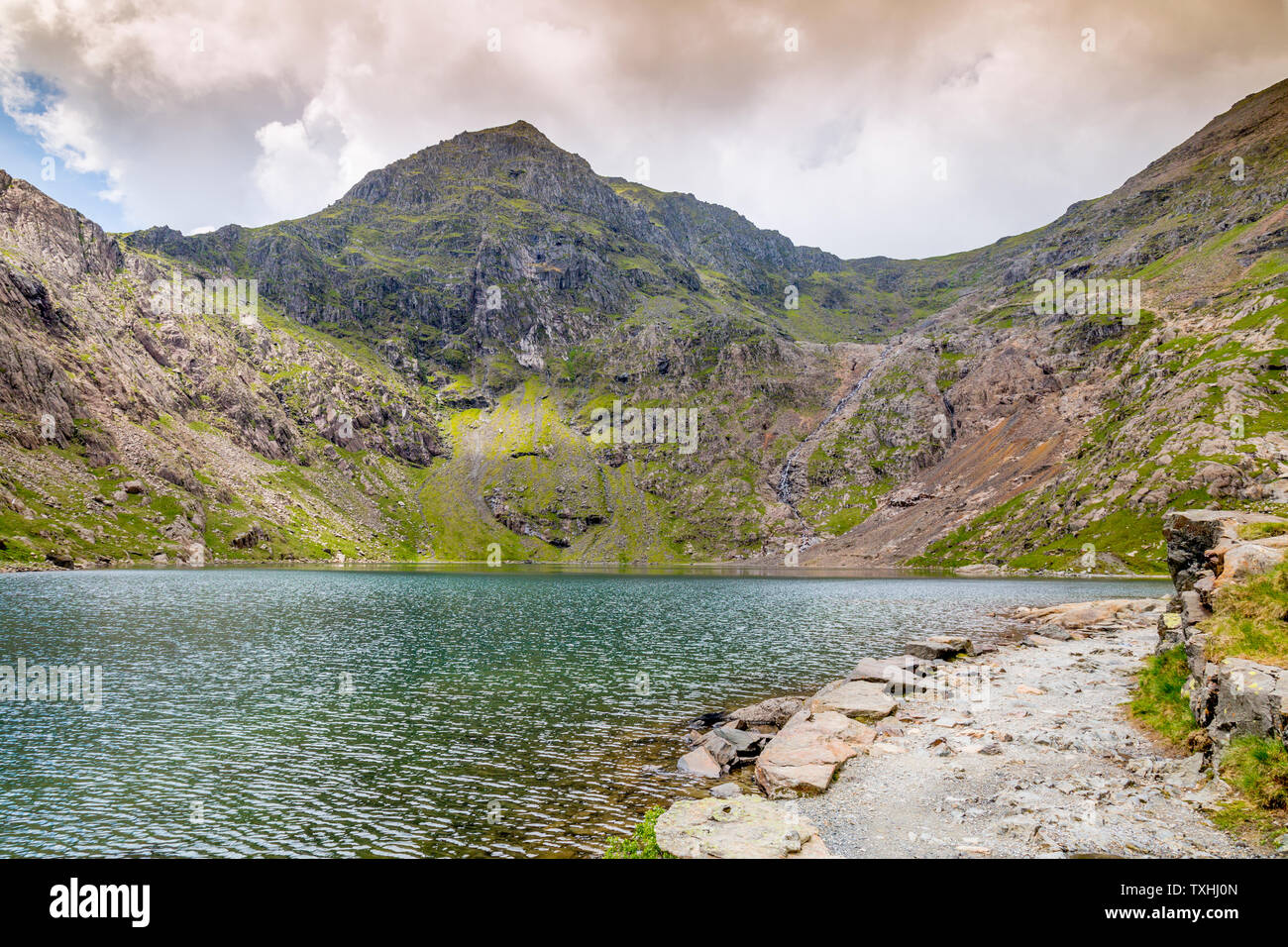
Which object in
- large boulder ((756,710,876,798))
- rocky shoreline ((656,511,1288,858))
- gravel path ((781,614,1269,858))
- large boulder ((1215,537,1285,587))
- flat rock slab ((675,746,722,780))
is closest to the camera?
gravel path ((781,614,1269,858))

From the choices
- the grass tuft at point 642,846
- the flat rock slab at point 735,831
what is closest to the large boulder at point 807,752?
the flat rock slab at point 735,831

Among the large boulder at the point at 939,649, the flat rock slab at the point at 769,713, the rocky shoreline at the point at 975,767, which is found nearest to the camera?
the rocky shoreline at the point at 975,767

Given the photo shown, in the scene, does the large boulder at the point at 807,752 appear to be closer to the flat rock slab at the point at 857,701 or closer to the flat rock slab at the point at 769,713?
the flat rock slab at the point at 857,701

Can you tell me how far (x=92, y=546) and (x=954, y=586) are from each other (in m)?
227

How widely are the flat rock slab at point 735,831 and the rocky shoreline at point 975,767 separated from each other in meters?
0.07

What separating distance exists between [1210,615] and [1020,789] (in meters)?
14.8

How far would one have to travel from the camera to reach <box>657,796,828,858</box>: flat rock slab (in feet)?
60.1

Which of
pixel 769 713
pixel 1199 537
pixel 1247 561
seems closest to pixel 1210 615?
pixel 1247 561

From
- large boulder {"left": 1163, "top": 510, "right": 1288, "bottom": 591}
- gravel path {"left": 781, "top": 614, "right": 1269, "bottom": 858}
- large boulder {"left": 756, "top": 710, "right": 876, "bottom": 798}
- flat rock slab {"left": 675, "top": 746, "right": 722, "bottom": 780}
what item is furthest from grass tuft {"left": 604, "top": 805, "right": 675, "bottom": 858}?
large boulder {"left": 1163, "top": 510, "right": 1288, "bottom": 591}

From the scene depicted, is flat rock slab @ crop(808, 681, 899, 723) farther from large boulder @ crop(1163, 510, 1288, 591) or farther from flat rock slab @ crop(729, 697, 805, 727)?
large boulder @ crop(1163, 510, 1288, 591)

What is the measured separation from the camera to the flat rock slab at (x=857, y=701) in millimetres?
35688

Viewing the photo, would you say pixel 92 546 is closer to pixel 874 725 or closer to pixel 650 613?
pixel 650 613

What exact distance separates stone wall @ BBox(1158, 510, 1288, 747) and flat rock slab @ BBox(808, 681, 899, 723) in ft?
46.2

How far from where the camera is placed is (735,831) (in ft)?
65.1
